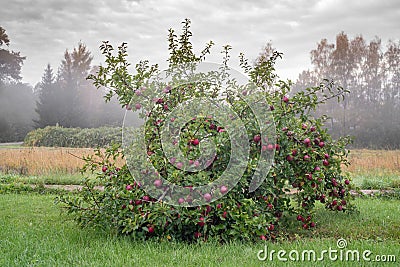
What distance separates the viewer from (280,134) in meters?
3.97

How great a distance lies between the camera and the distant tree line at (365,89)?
1825cm

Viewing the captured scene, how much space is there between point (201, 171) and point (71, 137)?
17583 mm

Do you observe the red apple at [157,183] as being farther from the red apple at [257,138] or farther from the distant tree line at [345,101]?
the distant tree line at [345,101]

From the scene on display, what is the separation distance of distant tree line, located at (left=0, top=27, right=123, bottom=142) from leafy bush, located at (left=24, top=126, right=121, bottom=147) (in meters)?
3.00

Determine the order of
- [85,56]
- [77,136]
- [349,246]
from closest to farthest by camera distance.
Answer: [349,246], [77,136], [85,56]

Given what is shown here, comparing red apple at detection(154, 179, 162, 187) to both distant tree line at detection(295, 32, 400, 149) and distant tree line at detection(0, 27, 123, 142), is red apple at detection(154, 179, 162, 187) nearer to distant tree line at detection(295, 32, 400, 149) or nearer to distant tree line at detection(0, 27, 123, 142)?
distant tree line at detection(295, 32, 400, 149)

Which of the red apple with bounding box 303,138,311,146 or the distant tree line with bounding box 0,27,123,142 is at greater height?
the distant tree line with bounding box 0,27,123,142

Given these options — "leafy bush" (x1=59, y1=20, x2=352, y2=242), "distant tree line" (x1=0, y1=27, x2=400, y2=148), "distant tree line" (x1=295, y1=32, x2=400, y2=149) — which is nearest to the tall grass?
"leafy bush" (x1=59, y1=20, x2=352, y2=242)

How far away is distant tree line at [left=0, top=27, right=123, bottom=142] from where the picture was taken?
24953 millimetres

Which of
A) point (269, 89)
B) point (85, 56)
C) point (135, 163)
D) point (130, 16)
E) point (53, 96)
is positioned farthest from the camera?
point (85, 56)

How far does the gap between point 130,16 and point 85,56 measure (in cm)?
1866

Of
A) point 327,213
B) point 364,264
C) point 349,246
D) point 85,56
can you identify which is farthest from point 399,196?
point 85,56

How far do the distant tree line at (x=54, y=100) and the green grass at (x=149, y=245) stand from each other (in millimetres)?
19460

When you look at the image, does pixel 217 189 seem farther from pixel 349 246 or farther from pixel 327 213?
pixel 327 213
